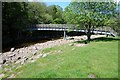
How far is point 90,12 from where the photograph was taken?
4256 centimetres

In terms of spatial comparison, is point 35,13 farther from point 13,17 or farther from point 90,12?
point 90,12

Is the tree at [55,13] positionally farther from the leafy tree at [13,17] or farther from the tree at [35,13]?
the leafy tree at [13,17]

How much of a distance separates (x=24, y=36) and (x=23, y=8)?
12.0 meters

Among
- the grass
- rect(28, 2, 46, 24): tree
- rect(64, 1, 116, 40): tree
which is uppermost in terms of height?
rect(28, 2, 46, 24): tree

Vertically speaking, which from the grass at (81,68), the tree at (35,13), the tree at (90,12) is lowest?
the grass at (81,68)

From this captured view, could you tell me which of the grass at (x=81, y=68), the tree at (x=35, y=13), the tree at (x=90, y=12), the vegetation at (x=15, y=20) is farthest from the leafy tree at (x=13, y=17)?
the grass at (x=81, y=68)

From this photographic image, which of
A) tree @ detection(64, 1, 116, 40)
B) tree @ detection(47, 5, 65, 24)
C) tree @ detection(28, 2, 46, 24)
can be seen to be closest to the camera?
tree @ detection(64, 1, 116, 40)

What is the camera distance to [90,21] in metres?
43.3

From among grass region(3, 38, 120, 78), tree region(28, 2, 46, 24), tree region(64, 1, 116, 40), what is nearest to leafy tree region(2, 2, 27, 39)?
tree region(28, 2, 46, 24)

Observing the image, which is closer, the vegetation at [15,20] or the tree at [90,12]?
the tree at [90,12]

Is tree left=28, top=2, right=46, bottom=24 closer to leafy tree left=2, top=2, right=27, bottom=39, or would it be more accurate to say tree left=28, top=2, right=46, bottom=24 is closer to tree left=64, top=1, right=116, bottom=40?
leafy tree left=2, top=2, right=27, bottom=39

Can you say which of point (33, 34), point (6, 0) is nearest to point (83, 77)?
point (6, 0)

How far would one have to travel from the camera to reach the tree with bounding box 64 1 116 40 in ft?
140

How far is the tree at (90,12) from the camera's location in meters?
A: 42.8
